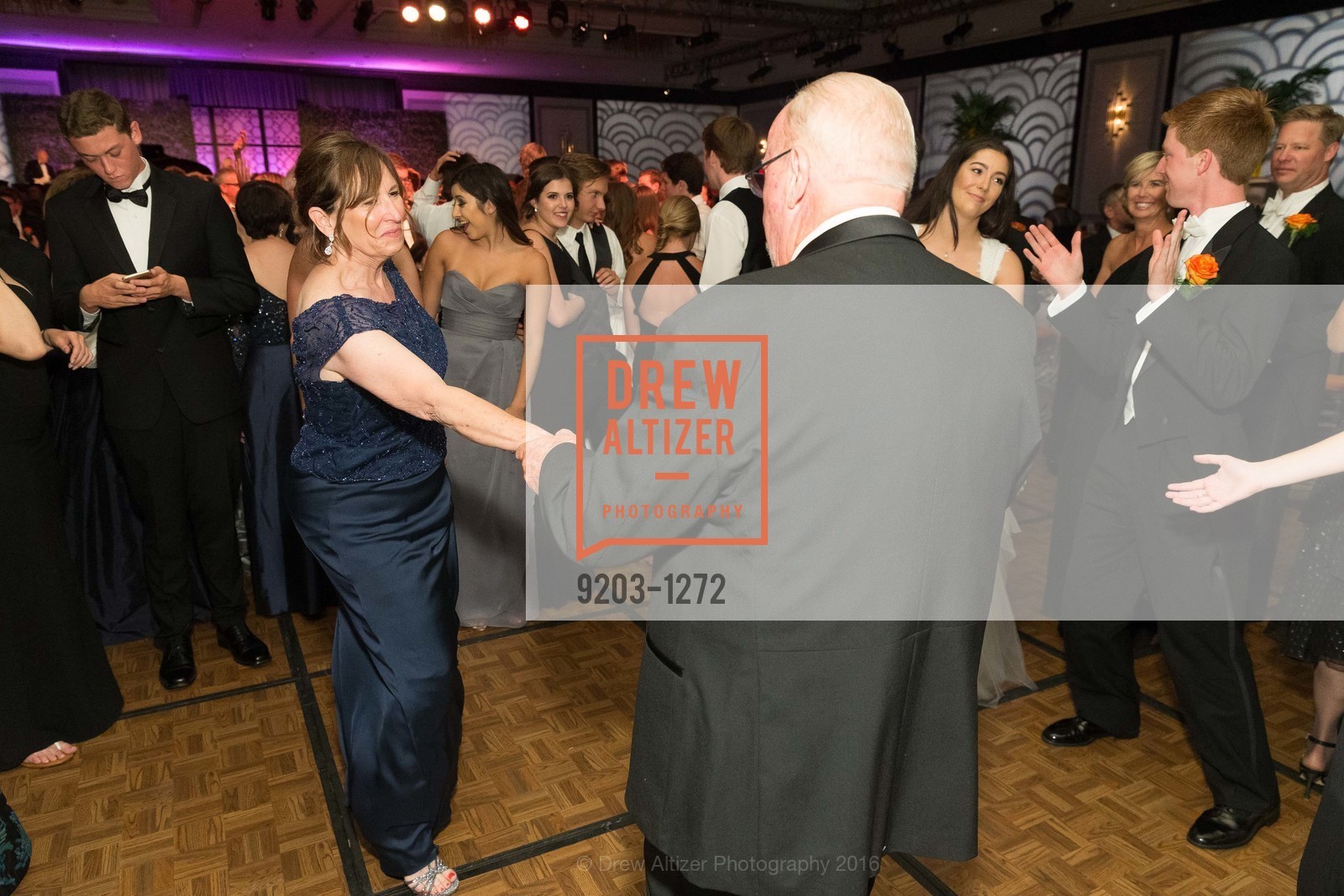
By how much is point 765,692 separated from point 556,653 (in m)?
2.16

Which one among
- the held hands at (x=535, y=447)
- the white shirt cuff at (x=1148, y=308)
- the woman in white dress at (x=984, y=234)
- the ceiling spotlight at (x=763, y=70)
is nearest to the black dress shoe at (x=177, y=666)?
the held hands at (x=535, y=447)

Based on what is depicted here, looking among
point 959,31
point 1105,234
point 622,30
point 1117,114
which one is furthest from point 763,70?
point 1105,234

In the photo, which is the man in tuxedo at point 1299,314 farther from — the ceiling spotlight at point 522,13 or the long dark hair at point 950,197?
the ceiling spotlight at point 522,13

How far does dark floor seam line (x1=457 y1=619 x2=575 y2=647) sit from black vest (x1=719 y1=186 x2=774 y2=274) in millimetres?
1566

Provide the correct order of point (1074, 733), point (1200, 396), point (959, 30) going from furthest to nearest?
point (959, 30) → point (1074, 733) → point (1200, 396)

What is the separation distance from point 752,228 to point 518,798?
87.7 inches

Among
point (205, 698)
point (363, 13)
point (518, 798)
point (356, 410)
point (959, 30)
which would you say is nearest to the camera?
point (356, 410)

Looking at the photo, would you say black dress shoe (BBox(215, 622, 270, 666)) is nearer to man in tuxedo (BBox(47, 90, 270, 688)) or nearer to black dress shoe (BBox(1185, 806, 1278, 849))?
man in tuxedo (BBox(47, 90, 270, 688))

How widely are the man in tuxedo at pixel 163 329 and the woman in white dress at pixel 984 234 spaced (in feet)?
7.40

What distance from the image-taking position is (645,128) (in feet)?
56.2

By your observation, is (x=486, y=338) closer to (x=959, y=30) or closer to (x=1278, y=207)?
(x=1278, y=207)

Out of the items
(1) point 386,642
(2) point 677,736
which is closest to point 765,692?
(2) point 677,736

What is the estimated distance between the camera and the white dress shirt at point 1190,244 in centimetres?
209

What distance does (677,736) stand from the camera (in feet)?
4.15
